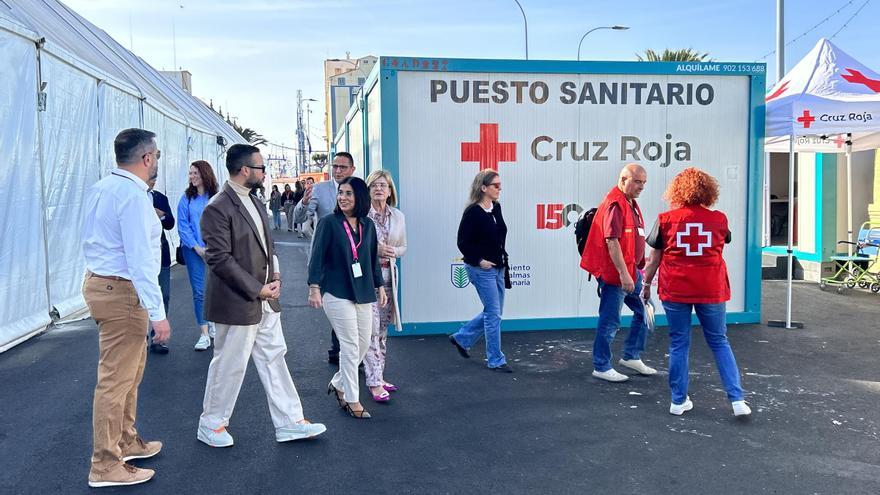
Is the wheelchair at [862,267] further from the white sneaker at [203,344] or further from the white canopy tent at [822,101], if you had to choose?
the white sneaker at [203,344]

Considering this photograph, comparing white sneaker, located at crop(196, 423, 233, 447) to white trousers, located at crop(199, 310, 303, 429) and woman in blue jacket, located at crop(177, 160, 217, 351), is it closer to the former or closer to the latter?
white trousers, located at crop(199, 310, 303, 429)

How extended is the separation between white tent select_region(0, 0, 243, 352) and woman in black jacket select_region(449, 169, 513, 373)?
4.29 metres

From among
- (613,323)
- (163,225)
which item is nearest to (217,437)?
(163,225)

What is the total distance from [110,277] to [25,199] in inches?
167

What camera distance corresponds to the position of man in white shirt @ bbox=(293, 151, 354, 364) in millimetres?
5965

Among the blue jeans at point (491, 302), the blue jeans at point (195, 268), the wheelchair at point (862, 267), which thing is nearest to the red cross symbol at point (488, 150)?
the blue jeans at point (491, 302)

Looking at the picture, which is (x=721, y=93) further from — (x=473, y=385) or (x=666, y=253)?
(x=473, y=385)

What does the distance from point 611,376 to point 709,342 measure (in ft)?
3.47

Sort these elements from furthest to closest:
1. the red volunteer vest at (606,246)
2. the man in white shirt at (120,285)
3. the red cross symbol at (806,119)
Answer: the red cross symbol at (806,119), the red volunteer vest at (606,246), the man in white shirt at (120,285)

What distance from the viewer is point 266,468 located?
13.0ft

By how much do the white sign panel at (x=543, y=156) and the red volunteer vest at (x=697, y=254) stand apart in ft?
9.85

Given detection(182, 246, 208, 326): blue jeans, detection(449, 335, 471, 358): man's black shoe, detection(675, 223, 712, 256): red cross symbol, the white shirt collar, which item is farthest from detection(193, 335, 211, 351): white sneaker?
detection(675, 223, 712, 256): red cross symbol

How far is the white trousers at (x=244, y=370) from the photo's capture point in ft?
13.7

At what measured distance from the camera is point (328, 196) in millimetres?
6156
